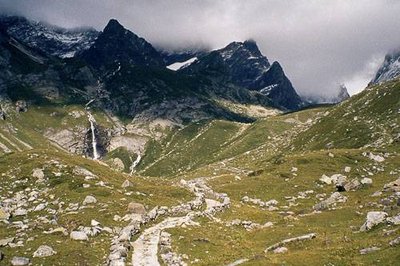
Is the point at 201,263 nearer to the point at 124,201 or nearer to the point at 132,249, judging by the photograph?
the point at 132,249

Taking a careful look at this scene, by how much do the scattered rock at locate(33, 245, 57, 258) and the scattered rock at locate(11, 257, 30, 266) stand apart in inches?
70.9

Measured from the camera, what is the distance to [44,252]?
51469 mm

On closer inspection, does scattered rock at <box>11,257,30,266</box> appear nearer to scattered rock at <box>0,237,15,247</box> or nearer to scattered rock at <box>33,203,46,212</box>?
scattered rock at <box>0,237,15,247</box>

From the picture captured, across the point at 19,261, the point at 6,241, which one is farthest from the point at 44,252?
the point at 6,241

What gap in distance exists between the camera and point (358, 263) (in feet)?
139

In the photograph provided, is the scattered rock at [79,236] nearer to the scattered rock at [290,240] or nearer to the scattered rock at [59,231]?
the scattered rock at [59,231]

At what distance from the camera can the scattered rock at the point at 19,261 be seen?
4817 centimetres

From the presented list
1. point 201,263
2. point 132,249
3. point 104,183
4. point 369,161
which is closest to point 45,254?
point 132,249

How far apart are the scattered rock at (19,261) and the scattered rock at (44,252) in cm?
180

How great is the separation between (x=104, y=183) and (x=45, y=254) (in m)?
48.8

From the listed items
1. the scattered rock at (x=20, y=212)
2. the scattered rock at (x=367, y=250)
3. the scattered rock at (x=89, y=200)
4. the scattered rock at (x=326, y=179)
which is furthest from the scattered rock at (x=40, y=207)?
the scattered rock at (x=326, y=179)

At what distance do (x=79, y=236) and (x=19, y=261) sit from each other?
36.2 ft

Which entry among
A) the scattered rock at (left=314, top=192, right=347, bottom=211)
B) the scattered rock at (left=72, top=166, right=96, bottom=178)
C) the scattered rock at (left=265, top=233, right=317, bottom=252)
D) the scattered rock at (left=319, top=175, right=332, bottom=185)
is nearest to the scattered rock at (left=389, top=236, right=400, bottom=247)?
the scattered rock at (left=265, top=233, right=317, bottom=252)

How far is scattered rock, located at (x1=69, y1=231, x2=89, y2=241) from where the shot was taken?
193 feet
